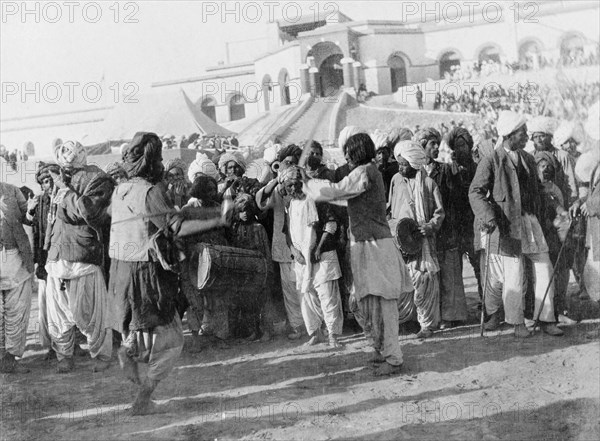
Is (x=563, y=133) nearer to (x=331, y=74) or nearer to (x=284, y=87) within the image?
(x=284, y=87)

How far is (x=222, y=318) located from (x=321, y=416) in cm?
225

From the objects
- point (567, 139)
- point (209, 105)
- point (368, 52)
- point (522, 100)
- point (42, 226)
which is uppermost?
point (368, 52)

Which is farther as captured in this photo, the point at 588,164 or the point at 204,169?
the point at 204,169

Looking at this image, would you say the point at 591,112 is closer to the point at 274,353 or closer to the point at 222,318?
the point at 274,353

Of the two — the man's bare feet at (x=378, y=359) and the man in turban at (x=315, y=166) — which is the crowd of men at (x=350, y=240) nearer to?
the man in turban at (x=315, y=166)

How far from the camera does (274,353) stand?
5984mm

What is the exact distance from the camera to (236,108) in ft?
157

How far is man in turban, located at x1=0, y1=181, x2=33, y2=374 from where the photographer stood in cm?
590

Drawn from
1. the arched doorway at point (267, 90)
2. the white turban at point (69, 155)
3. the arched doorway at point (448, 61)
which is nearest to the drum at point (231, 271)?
the white turban at point (69, 155)

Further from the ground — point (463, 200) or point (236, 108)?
point (236, 108)

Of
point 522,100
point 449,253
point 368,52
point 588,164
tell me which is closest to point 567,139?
point 588,164

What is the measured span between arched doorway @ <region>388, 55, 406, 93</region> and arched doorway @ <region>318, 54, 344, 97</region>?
3217 millimetres

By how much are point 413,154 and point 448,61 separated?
40.9m

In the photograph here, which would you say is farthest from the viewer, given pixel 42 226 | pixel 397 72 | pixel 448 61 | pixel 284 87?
pixel 448 61
